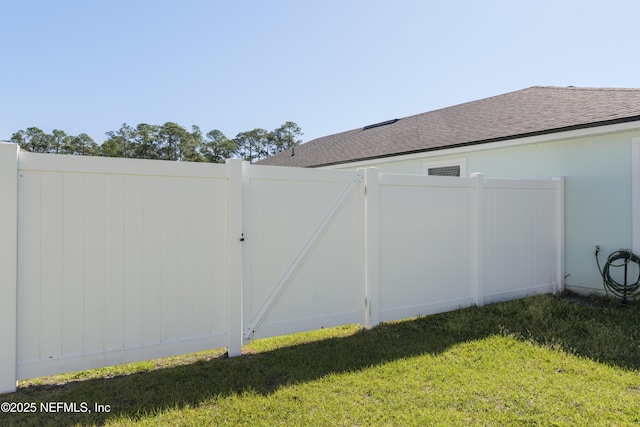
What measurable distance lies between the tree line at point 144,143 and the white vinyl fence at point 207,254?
45516 mm

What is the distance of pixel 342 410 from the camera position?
2639 mm

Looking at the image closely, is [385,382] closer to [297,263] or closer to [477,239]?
[297,263]

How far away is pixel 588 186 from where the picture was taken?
6160 mm

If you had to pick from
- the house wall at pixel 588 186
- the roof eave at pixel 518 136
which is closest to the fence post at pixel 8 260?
the roof eave at pixel 518 136

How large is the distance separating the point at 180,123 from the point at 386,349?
52600 mm

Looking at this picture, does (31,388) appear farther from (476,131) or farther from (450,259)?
(476,131)

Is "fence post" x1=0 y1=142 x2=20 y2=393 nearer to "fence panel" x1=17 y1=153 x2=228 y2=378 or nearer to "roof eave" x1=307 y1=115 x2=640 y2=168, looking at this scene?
"fence panel" x1=17 y1=153 x2=228 y2=378

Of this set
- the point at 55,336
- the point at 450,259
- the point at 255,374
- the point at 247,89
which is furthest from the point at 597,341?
the point at 247,89

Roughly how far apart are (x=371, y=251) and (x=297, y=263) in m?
0.97

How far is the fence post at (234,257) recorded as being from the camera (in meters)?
3.66

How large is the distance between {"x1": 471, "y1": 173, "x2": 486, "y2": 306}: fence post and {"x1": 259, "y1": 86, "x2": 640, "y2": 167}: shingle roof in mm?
2177

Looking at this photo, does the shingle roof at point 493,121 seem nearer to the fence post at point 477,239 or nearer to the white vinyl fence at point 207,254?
the fence post at point 477,239

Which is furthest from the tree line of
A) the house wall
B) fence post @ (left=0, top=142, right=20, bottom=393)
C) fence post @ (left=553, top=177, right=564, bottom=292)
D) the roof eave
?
fence post @ (left=0, top=142, right=20, bottom=393)

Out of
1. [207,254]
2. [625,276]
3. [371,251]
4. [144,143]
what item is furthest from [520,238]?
[144,143]
